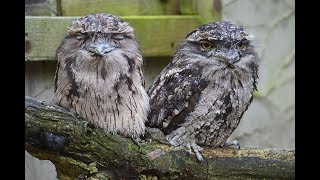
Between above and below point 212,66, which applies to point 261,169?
below

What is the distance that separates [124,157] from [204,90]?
9.9 inches

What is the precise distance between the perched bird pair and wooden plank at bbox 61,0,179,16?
1.09ft

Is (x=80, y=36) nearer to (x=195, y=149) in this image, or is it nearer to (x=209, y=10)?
(x=195, y=149)

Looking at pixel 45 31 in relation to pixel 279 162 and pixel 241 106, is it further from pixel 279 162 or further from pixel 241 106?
pixel 279 162

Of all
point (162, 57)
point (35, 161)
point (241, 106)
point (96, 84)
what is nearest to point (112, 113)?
point (96, 84)

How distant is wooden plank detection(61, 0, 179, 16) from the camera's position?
57.2 inches

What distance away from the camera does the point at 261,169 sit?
1079 millimetres

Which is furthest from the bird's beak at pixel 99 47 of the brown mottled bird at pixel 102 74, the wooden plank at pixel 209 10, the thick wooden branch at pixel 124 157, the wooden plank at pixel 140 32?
the wooden plank at pixel 209 10

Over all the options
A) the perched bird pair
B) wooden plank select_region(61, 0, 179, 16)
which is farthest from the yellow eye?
wooden plank select_region(61, 0, 179, 16)

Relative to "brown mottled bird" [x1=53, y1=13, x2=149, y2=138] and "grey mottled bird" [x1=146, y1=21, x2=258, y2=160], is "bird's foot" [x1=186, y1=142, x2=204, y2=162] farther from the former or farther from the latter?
"brown mottled bird" [x1=53, y1=13, x2=149, y2=138]

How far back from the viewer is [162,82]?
47.6 inches

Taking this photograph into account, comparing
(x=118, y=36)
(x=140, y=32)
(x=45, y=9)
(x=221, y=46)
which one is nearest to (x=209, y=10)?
(x=140, y=32)

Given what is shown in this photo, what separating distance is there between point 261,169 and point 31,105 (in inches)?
18.1

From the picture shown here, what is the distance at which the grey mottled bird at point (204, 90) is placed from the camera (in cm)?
111
